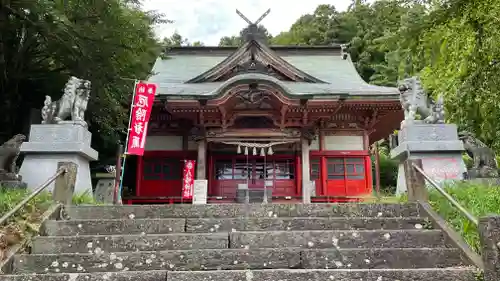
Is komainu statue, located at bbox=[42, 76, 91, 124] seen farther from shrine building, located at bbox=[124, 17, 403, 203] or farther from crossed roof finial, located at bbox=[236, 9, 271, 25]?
crossed roof finial, located at bbox=[236, 9, 271, 25]

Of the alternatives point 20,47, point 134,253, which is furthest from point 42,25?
point 134,253

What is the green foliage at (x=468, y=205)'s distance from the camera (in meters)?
4.08

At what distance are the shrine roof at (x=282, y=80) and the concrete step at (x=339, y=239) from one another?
6389 mm

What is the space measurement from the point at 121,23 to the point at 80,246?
514 centimetres

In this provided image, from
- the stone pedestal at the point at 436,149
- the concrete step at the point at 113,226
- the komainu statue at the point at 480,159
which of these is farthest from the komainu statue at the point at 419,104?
the concrete step at the point at 113,226

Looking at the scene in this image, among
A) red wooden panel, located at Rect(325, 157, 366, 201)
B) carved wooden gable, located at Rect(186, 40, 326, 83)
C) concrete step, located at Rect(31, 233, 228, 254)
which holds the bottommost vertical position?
concrete step, located at Rect(31, 233, 228, 254)

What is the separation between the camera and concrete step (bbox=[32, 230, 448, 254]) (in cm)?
403

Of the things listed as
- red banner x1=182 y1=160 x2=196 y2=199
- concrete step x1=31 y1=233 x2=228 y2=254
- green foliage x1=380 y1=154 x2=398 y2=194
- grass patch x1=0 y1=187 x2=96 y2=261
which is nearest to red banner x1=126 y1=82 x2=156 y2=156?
red banner x1=182 y1=160 x2=196 y2=199

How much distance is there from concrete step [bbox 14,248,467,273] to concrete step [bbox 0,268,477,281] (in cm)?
31

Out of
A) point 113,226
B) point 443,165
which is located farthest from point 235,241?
point 443,165

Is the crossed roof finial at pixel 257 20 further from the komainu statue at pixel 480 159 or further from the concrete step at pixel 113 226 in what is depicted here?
the concrete step at pixel 113 226

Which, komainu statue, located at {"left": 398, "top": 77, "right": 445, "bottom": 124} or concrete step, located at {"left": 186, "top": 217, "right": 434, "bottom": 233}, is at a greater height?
komainu statue, located at {"left": 398, "top": 77, "right": 445, "bottom": 124}

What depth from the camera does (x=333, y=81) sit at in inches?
541

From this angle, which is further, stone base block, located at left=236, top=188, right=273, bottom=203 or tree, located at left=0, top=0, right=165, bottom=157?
stone base block, located at left=236, top=188, right=273, bottom=203
